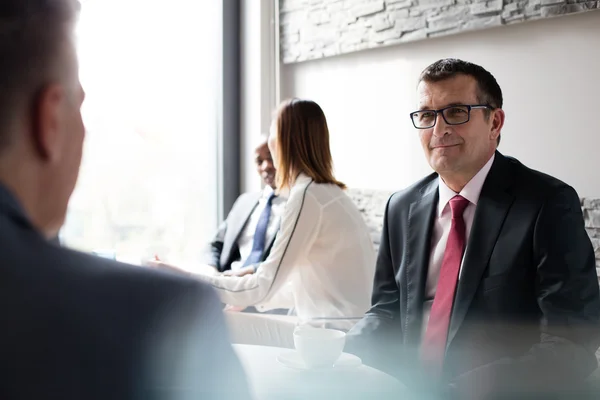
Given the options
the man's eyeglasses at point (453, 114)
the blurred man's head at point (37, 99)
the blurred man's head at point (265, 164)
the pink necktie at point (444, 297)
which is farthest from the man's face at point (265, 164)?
the blurred man's head at point (37, 99)

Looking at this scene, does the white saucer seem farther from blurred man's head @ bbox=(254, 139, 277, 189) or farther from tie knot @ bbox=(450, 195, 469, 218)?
blurred man's head @ bbox=(254, 139, 277, 189)

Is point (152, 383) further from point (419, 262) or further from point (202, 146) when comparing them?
point (202, 146)

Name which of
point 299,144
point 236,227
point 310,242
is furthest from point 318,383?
point 236,227

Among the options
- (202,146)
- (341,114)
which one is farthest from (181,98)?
(341,114)

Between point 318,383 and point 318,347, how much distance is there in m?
0.08

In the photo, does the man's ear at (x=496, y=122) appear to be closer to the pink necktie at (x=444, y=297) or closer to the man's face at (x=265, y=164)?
the pink necktie at (x=444, y=297)

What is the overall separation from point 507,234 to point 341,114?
2093mm

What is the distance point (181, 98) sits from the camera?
13.3 ft

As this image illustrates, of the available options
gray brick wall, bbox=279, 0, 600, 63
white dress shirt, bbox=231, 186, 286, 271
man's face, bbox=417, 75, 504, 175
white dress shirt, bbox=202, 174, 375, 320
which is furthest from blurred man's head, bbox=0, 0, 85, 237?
white dress shirt, bbox=231, 186, 286, 271

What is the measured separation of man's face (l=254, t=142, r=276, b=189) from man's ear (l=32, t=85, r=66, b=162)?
9.21ft

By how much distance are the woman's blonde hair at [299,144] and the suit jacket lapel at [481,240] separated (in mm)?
973

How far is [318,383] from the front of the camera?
1250 millimetres

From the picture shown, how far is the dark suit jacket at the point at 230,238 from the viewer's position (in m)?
3.42

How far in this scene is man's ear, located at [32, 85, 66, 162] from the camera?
532mm
